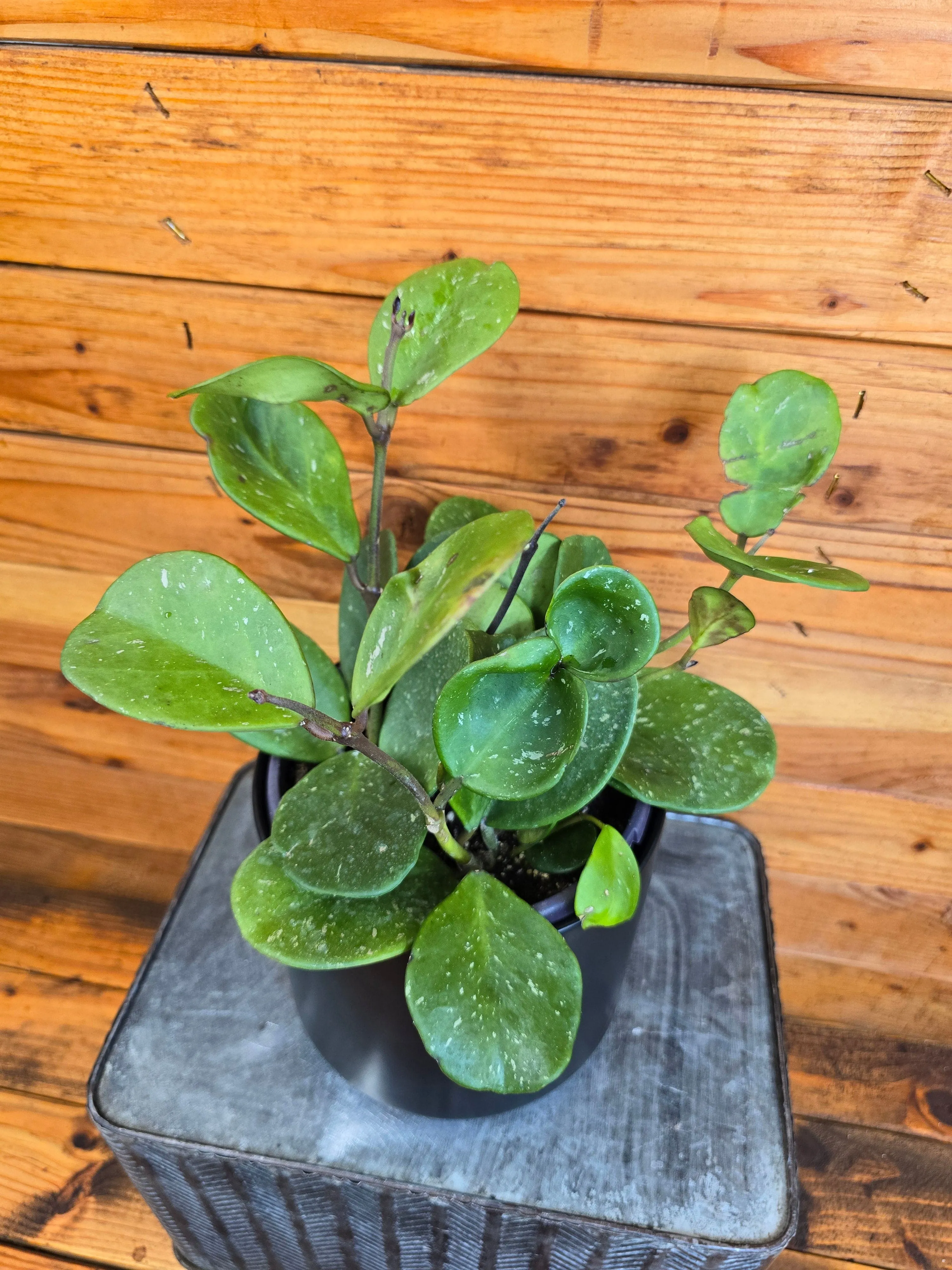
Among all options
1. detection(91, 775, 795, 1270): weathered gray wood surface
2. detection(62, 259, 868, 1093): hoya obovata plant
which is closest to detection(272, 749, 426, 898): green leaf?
detection(62, 259, 868, 1093): hoya obovata plant

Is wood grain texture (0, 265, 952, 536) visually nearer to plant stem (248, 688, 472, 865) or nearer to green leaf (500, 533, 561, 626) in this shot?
green leaf (500, 533, 561, 626)

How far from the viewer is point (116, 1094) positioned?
1.91 feet

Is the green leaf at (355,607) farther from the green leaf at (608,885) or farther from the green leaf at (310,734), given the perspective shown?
the green leaf at (608,885)

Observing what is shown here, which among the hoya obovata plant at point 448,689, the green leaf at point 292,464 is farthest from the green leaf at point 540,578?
the green leaf at point 292,464

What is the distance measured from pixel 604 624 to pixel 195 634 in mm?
177

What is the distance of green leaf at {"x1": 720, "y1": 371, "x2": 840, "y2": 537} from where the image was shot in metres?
0.49

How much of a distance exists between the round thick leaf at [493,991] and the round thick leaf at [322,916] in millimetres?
20

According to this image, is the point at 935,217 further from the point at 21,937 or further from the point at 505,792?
the point at 21,937

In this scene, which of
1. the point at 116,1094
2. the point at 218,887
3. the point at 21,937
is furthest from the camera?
the point at 21,937

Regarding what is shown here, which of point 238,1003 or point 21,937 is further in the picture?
point 21,937

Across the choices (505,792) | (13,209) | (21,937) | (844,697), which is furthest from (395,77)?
(21,937)

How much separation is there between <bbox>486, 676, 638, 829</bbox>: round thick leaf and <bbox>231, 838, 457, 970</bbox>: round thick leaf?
7cm

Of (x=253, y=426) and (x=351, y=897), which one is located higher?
(x=253, y=426)

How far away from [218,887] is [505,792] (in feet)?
1.43
